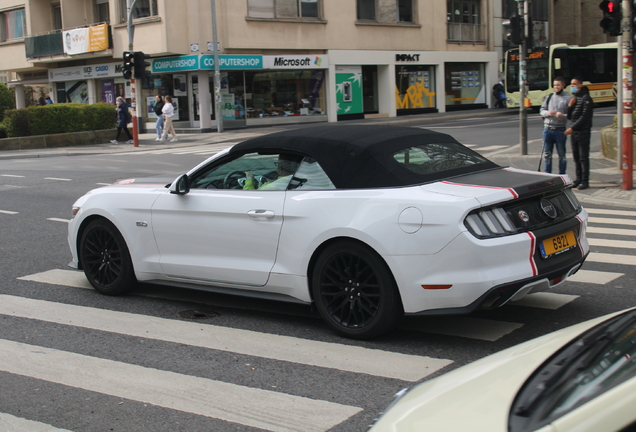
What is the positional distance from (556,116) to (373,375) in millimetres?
9610

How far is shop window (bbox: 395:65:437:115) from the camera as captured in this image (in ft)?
146

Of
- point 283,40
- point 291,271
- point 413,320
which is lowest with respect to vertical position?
point 413,320

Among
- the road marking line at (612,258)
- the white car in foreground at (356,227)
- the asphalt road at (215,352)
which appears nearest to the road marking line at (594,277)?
the asphalt road at (215,352)

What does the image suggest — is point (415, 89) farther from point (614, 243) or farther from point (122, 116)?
point (614, 243)

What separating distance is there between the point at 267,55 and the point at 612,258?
105ft

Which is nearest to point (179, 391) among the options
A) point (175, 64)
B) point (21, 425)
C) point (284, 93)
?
point (21, 425)

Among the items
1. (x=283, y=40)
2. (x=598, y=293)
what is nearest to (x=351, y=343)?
(x=598, y=293)

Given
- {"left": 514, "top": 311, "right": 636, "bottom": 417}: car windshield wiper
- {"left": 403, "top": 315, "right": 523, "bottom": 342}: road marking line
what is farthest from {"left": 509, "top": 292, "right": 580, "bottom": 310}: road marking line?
{"left": 514, "top": 311, "right": 636, "bottom": 417}: car windshield wiper

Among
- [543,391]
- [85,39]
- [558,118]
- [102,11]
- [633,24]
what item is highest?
[102,11]

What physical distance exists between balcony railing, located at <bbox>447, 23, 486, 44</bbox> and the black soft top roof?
43.2m

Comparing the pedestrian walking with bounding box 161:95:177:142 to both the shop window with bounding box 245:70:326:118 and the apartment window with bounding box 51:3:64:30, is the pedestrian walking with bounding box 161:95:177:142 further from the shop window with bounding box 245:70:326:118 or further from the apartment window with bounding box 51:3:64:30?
the apartment window with bounding box 51:3:64:30

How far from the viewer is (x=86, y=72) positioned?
4184 centimetres

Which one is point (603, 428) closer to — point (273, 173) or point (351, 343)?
point (351, 343)

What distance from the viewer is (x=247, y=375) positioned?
4660 mm
